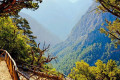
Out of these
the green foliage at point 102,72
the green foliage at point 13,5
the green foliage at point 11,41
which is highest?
the green foliage at point 13,5

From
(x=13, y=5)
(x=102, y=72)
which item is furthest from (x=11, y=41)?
(x=102, y=72)

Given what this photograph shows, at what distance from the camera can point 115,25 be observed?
13.3 meters

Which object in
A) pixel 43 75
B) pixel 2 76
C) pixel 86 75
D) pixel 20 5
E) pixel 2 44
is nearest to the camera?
pixel 2 76

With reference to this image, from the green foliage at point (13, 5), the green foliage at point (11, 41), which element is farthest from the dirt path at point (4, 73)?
the green foliage at point (11, 41)

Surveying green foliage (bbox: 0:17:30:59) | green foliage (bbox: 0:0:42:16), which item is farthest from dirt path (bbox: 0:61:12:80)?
green foliage (bbox: 0:17:30:59)

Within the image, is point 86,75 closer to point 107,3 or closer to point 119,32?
point 119,32

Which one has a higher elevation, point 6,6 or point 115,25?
point 115,25

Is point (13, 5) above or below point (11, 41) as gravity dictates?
above

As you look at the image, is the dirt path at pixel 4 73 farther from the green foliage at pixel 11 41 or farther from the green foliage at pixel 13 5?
the green foliage at pixel 11 41

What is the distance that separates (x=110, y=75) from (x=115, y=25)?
35.4 ft

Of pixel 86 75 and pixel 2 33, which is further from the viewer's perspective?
pixel 86 75

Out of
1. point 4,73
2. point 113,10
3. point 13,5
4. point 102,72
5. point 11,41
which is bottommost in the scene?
point 102,72

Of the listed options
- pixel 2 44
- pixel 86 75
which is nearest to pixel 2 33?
pixel 2 44

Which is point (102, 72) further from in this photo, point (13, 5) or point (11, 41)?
point (13, 5)
